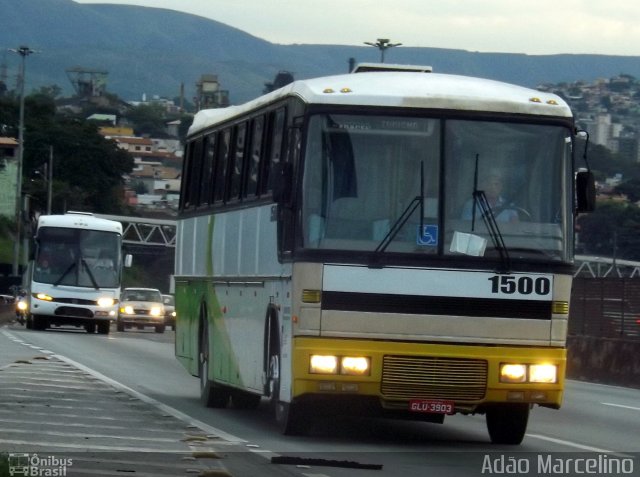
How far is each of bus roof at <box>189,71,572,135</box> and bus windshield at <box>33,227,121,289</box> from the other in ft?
107

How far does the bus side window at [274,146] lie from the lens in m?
15.2

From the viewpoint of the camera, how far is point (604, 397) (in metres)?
23.9

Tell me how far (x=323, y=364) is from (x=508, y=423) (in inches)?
79.9

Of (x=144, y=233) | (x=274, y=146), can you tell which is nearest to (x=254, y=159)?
(x=274, y=146)

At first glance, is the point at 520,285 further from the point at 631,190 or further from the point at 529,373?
the point at 631,190

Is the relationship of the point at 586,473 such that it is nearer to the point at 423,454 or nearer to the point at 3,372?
the point at 423,454

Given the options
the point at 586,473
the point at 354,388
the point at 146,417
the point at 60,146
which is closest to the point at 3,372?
the point at 146,417

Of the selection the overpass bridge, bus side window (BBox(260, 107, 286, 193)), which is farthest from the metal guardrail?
bus side window (BBox(260, 107, 286, 193))

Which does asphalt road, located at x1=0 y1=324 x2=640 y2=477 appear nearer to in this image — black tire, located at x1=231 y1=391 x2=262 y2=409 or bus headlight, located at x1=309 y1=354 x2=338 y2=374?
black tire, located at x1=231 y1=391 x2=262 y2=409

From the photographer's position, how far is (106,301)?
47188mm

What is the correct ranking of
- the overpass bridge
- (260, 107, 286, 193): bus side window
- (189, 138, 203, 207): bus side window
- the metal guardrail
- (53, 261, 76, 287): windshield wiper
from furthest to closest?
the overpass bridge
the metal guardrail
(53, 261, 76, 287): windshield wiper
(189, 138, 203, 207): bus side window
(260, 107, 286, 193): bus side window

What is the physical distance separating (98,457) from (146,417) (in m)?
4.08

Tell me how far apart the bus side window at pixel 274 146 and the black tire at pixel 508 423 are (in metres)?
2.81

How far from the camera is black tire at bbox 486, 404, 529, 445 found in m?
14.7
